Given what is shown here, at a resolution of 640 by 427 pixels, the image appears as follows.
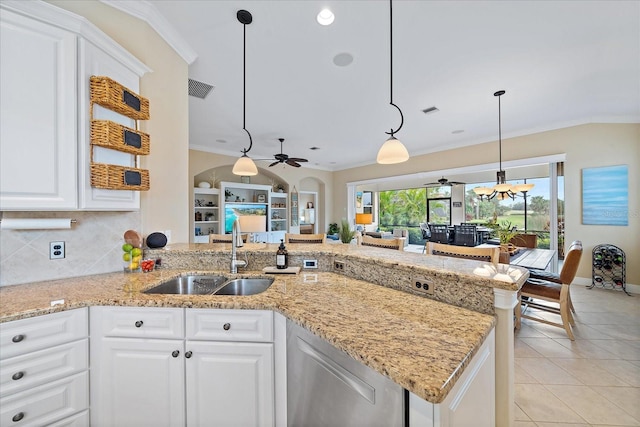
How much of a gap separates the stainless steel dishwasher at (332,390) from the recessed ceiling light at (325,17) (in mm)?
2242

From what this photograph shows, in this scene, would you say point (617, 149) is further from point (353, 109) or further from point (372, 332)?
point (372, 332)

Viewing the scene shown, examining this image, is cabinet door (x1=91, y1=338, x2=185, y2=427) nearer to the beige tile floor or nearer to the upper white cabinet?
the upper white cabinet

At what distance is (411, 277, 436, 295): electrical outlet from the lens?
1306mm

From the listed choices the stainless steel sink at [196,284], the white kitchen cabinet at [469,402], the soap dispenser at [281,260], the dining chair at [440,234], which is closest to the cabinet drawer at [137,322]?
the stainless steel sink at [196,284]

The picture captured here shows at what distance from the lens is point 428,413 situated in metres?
0.69

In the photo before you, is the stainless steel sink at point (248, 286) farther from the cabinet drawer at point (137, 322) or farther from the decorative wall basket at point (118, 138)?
the decorative wall basket at point (118, 138)

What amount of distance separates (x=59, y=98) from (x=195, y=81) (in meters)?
1.88

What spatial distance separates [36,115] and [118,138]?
1.11 ft

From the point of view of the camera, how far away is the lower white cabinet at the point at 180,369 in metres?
1.22

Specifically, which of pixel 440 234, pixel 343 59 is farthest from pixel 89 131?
pixel 440 234

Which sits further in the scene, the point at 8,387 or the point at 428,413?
the point at 8,387

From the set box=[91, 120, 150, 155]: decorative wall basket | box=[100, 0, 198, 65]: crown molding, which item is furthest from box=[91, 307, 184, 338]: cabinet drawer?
box=[100, 0, 198, 65]: crown molding

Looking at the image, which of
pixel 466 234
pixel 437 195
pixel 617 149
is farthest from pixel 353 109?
pixel 437 195

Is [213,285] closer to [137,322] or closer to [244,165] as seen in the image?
[137,322]
